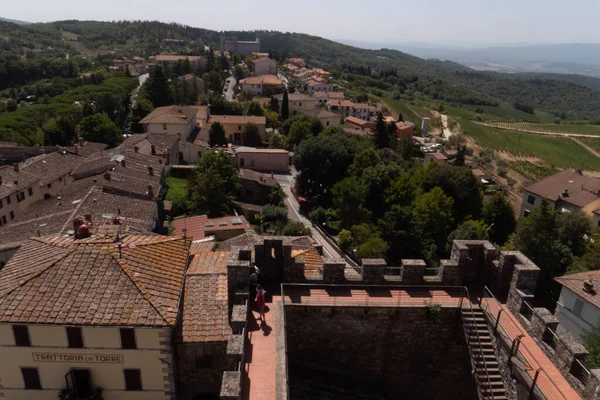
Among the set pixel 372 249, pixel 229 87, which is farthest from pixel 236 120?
pixel 372 249

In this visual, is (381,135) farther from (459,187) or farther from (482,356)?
(482,356)

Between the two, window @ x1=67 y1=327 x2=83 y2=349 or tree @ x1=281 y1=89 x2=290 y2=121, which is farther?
tree @ x1=281 y1=89 x2=290 y2=121

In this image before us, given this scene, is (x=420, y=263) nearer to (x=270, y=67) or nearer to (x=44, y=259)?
(x=44, y=259)

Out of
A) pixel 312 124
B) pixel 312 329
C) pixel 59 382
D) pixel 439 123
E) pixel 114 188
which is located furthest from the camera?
pixel 439 123

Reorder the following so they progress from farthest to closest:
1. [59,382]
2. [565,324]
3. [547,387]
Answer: [565,324], [59,382], [547,387]

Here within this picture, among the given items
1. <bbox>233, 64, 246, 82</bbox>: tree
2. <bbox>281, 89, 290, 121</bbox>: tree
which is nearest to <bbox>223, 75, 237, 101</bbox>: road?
<bbox>233, 64, 246, 82</bbox>: tree

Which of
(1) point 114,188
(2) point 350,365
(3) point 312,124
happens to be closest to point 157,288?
(2) point 350,365

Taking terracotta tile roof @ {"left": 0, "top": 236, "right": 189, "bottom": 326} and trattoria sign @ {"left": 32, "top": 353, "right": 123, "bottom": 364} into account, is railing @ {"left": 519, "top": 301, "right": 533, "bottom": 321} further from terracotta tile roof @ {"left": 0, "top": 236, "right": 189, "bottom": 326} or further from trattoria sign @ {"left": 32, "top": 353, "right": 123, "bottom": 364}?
trattoria sign @ {"left": 32, "top": 353, "right": 123, "bottom": 364}
